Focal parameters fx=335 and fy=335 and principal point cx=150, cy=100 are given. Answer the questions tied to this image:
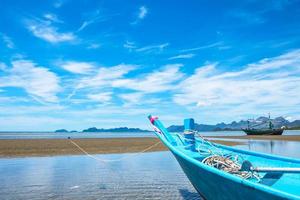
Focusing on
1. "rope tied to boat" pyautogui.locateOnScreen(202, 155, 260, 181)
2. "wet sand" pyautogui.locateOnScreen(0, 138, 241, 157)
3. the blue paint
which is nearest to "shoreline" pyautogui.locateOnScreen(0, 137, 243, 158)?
"wet sand" pyautogui.locateOnScreen(0, 138, 241, 157)

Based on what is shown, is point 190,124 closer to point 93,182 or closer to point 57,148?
point 93,182

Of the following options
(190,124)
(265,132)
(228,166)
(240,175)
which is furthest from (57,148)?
(265,132)

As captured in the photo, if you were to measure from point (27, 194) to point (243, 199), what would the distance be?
29.4 ft

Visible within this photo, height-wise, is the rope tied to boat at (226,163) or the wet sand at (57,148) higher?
the rope tied to boat at (226,163)

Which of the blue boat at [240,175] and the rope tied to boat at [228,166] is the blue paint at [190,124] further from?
the rope tied to boat at [228,166]

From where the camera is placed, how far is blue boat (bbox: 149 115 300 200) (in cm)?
617

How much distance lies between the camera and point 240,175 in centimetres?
880

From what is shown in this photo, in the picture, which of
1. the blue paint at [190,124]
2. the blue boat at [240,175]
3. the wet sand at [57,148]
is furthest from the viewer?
the wet sand at [57,148]

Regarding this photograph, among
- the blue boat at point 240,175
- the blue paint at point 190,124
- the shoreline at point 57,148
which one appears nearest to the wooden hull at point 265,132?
the shoreline at point 57,148

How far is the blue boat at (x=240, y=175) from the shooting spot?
243 inches

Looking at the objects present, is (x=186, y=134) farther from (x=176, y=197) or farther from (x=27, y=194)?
(x=27, y=194)

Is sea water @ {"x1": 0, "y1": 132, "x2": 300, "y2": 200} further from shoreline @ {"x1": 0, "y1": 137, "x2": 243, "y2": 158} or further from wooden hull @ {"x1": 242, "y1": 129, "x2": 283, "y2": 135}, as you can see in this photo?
wooden hull @ {"x1": 242, "y1": 129, "x2": 283, "y2": 135}

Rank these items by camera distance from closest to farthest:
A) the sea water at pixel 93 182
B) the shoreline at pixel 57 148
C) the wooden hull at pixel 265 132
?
the sea water at pixel 93 182 < the shoreline at pixel 57 148 < the wooden hull at pixel 265 132

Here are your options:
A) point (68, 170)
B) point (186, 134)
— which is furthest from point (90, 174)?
point (186, 134)
